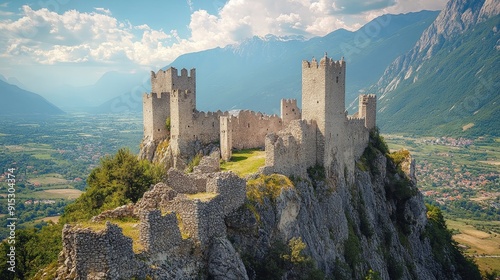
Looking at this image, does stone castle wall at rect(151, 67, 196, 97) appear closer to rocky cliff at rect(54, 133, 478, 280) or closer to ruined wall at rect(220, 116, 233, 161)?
ruined wall at rect(220, 116, 233, 161)

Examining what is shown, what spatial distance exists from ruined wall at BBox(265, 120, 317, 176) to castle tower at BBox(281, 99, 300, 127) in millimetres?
7358

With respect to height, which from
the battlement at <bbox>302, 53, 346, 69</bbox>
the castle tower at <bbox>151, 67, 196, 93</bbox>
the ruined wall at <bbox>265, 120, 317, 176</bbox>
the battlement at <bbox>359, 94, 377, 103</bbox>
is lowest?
the ruined wall at <bbox>265, 120, 317, 176</bbox>

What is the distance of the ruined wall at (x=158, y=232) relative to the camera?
1956 cm

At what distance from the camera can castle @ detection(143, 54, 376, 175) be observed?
38156 mm

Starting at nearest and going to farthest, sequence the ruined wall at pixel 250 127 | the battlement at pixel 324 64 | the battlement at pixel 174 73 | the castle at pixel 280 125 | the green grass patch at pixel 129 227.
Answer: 1. the green grass patch at pixel 129 227
2. the castle at pixel 280 125
3. the battlement at pixel 324 64
4. the ruined wall at pixel 250 127
5. the battlement at pixel 174 73

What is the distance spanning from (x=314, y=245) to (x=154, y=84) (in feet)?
95.5

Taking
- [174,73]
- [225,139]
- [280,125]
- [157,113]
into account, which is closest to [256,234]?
[225,139]

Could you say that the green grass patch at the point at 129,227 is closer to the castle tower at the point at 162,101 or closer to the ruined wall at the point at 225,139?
the ruined wall at the point at 225,139

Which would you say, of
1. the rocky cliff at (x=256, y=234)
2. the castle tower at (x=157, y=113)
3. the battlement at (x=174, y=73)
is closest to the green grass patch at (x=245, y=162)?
the rocky cliff at (x=256, y=234)

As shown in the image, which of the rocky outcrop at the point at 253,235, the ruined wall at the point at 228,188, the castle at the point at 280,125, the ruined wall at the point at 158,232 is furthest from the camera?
the castle at the point at 280,125

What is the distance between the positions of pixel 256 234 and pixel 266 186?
5.04 meters

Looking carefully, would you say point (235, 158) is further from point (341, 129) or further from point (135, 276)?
point (135, 276)

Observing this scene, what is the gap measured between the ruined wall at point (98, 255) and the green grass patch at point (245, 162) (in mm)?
18278

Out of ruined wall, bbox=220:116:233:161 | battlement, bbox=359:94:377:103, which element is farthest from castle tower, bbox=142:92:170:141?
battlement, bbox=359:94:377:103
